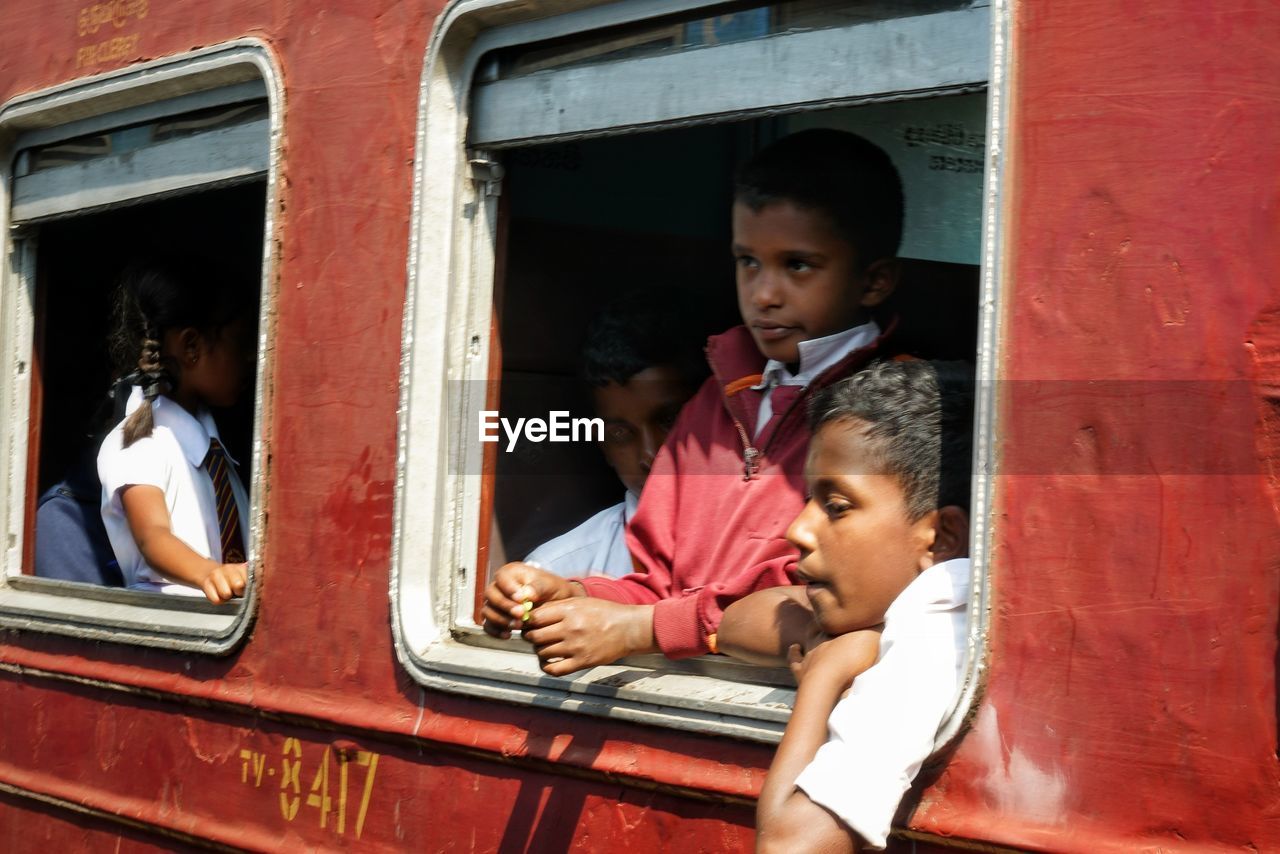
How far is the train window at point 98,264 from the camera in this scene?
129 inches

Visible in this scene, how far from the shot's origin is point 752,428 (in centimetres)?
253

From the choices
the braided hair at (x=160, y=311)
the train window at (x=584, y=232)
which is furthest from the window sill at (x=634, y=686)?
the braided hair at (x=160, y=311)

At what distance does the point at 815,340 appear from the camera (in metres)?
2.46

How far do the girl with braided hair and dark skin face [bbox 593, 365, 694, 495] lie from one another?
2.64 ft

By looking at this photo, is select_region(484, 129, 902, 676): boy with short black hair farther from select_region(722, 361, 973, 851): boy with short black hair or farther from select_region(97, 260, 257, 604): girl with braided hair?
select_region(97, 260, 257, 604): girl with braided hair

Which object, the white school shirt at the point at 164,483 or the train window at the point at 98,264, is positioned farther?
the white school shirt at the point at 164,483

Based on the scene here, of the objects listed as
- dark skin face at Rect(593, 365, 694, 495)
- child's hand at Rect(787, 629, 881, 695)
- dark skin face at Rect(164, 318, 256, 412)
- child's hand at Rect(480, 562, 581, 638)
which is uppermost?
dark skin face at Rect(164, 318, 256, 412)

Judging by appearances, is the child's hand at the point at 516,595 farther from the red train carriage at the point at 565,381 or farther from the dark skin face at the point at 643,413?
the dark skin face at the point at 643,413

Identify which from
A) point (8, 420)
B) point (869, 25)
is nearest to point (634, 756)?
point (869, 25)


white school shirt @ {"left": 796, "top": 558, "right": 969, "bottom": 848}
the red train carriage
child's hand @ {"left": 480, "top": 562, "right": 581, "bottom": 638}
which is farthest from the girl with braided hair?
white school shirt @ {"left": 796, "top": 558, "right": 969, "bottom": 848}

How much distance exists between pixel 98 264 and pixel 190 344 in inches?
32.7

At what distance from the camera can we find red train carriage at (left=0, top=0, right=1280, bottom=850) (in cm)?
182

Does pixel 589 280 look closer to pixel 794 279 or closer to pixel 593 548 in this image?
pixel 593 548

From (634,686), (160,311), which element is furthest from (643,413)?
(160,311)
